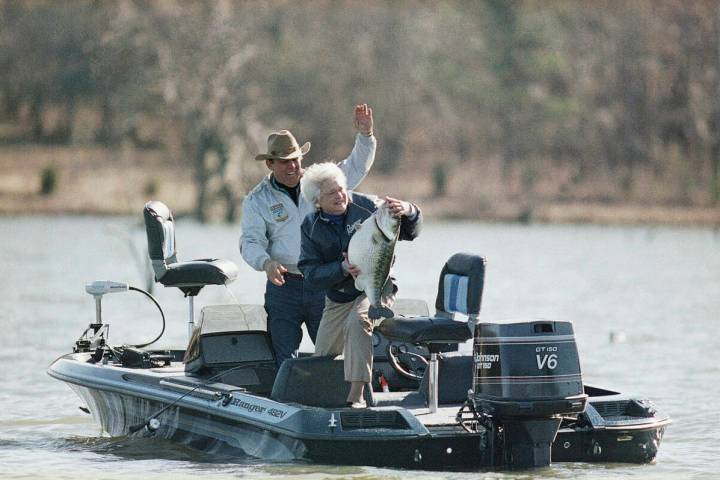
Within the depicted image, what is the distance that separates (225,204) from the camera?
46.7 metres

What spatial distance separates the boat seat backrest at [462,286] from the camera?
837cm

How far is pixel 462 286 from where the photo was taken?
8453 millimetres

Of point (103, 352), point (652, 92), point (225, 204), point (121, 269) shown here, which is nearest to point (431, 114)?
point (652, 92)

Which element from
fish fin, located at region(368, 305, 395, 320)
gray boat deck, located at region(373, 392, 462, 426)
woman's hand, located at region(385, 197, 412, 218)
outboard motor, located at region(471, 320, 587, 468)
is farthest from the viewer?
gray boat deck, located at region(373, 392, 462, 426)

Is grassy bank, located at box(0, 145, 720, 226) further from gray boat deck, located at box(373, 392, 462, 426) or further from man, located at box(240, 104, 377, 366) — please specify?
gray boat deck, located at box(373, 392, 462, 426)

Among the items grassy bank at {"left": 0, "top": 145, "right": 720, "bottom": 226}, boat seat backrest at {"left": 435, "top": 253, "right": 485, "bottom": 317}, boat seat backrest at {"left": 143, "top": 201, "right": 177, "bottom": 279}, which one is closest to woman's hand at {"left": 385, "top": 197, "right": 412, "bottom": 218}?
boat seat backrest at {"left": 435, "top": 253, "right": 485, "bottom": 317}

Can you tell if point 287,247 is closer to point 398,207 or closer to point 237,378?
point 237,378

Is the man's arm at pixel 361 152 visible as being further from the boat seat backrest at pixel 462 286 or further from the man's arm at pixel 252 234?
the boat seat backrest at pixel 462 286

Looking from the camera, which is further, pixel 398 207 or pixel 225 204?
pixel 225 204

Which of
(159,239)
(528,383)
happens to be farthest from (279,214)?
(528,383)

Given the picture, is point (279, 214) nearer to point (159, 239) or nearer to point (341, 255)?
point (159, 239)

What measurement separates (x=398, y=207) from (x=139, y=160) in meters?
46.8

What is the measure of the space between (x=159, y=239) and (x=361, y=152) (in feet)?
4.30

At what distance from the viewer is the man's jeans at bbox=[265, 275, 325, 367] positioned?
908 cm
